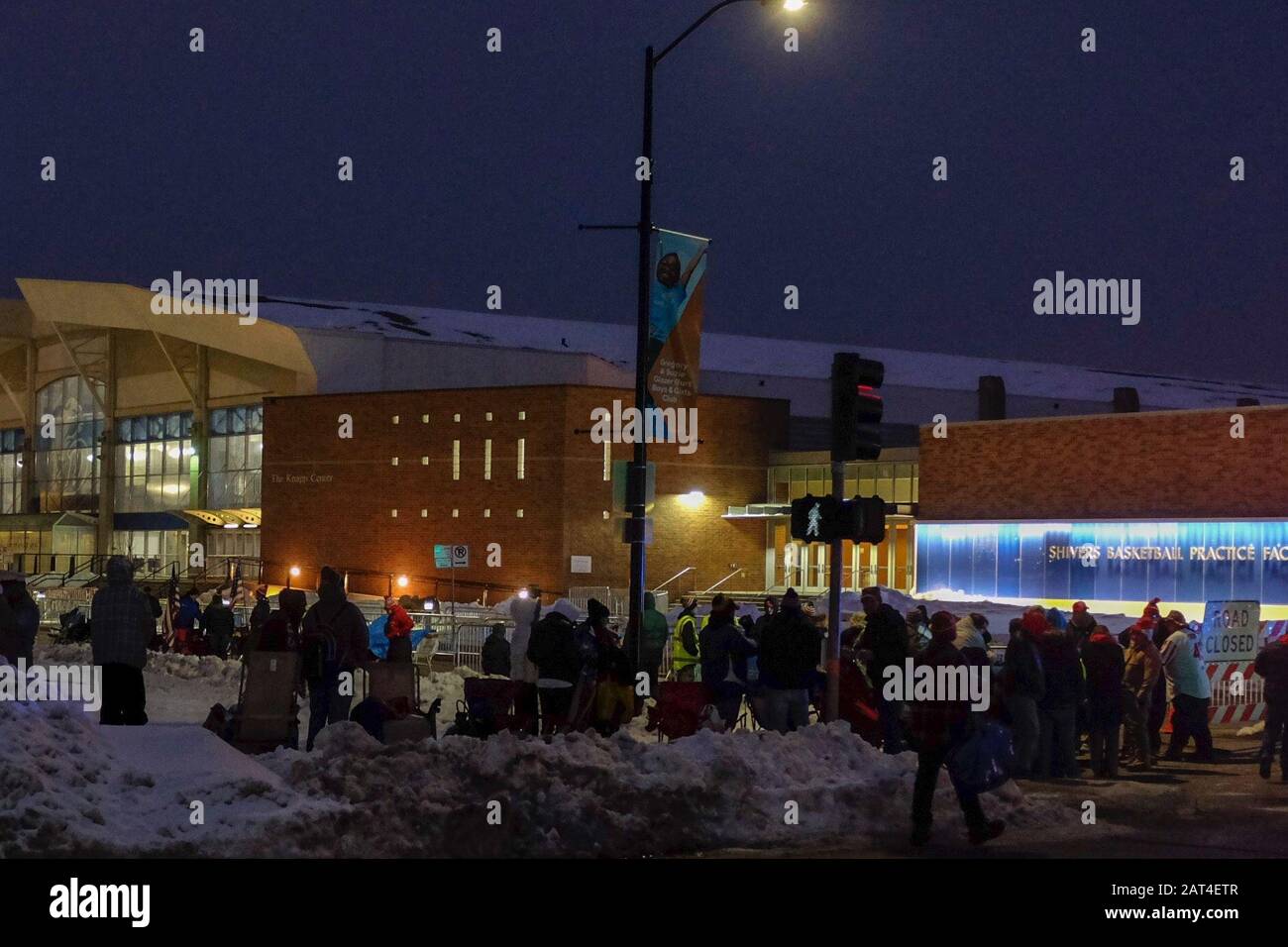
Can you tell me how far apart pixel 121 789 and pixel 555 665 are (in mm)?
4737

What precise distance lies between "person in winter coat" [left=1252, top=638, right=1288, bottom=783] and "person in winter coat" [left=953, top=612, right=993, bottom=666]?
2.81m

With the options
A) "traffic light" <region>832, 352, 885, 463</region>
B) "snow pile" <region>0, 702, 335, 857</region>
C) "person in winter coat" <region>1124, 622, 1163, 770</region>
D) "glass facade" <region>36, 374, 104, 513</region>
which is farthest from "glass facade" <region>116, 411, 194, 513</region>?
"snow pile" <region>0, 702, 335, 857</region>

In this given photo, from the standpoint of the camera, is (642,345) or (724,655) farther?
(642,345)

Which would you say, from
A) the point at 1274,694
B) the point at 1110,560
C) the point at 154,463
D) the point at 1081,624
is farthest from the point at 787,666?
the point at 154,463

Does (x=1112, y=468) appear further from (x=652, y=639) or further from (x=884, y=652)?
(x=884, y=652)

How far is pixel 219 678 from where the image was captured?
85.1 ft

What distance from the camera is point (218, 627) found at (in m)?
29.3

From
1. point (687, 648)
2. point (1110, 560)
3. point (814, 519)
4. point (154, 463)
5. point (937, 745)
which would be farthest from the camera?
point (154, 463)

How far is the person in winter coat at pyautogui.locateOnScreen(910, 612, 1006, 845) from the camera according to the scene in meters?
11.8

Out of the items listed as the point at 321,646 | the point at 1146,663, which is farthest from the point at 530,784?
the point at 1146,663

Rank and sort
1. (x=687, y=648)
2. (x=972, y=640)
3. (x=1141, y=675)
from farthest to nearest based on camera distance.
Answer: (x=687, y=648)
(x=1141, y=675)
(x=972, y=640)

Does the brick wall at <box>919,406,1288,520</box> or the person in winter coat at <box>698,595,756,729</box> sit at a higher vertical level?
the brick wall at <box>919,406,1288,520</box>

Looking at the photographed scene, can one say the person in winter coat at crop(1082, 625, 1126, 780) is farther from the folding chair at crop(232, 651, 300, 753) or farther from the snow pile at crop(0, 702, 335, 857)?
the snow pile at crop(0, 702, 335, 857)

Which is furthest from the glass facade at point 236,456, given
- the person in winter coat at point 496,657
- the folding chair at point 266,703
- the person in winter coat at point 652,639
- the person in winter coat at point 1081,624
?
the folding chair at point 266,703
